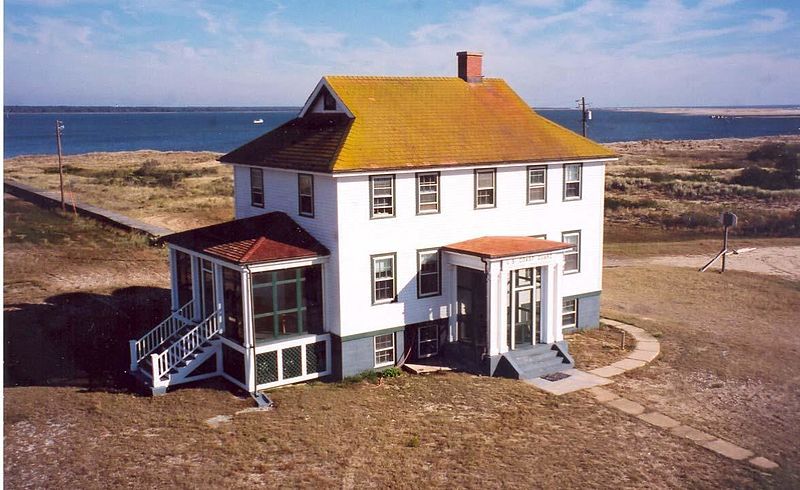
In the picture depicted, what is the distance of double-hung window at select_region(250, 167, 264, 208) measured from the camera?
22.1m

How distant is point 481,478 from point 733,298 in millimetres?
19602

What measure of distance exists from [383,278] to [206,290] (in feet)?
17.1

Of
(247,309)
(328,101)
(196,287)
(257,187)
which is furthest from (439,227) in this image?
(196,287)

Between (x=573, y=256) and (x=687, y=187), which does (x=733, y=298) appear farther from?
(x=687, y=187)

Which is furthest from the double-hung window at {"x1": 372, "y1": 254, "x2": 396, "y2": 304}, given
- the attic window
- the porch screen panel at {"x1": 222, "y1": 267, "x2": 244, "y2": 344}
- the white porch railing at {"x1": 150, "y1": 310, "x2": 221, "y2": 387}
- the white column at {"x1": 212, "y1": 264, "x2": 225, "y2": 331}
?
the attic window

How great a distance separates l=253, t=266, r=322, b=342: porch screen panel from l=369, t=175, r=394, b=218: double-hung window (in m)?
2.27

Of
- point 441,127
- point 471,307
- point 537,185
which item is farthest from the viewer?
point 537,185

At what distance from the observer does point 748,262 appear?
1432 inches

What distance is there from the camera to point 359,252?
63.4ft

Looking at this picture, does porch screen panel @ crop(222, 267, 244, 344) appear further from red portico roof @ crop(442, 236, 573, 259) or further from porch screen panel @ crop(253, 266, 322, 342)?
red portico roof @ crop(442, 236, 573, 259)

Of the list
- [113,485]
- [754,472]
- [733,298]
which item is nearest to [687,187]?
[733,298]

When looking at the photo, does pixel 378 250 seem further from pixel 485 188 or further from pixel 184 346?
pixel 184 346

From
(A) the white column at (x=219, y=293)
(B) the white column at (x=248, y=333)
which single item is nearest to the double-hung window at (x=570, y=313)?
(B) the white column at (x=248, y=333)

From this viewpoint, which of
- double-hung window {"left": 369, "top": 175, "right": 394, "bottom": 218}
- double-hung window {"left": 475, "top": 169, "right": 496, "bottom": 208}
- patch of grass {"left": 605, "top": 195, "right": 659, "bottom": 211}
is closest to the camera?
double-hung window {"left": 369, "top": 175, "right": 394, "bottom": 218}
